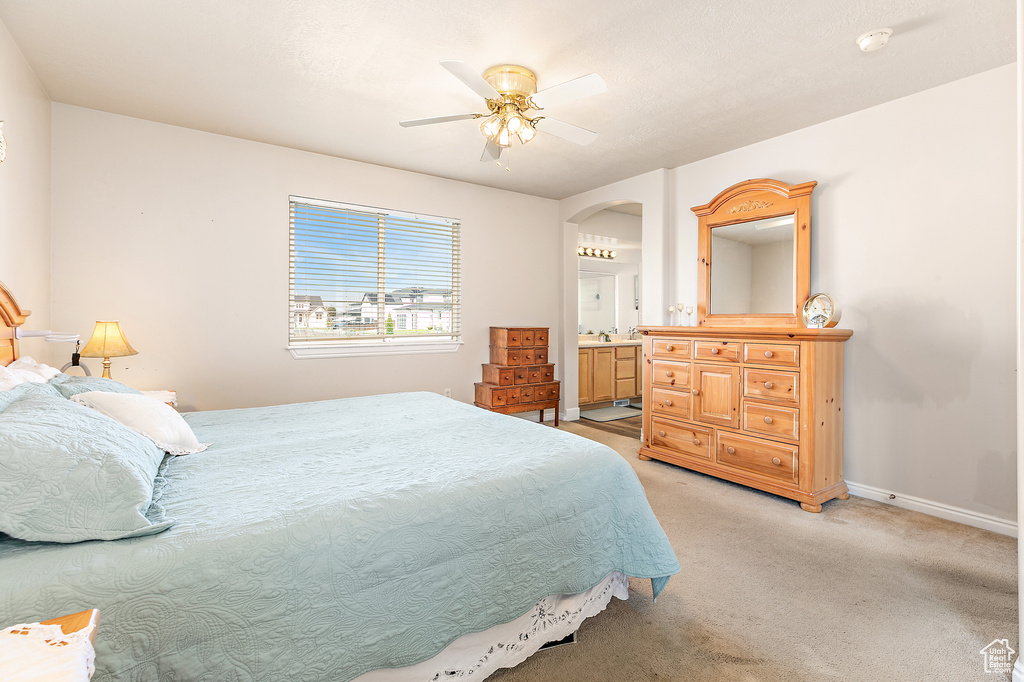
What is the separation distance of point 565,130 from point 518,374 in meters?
2.63

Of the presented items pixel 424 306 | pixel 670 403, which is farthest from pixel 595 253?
pixel 670 403

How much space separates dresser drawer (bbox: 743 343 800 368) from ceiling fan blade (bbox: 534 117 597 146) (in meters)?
1.78

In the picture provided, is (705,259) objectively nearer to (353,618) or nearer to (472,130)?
(472,130)

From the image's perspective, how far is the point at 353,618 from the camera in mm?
1201

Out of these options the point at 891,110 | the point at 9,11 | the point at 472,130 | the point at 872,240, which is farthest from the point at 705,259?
the point at 9,11

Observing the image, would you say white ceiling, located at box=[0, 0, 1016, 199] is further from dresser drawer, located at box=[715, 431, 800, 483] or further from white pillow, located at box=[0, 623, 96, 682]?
white pillow, located at box=[0, 623, 96, 682]

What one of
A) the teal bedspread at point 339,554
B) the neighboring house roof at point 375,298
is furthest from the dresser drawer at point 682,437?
the neighboring house roof at point 375,298

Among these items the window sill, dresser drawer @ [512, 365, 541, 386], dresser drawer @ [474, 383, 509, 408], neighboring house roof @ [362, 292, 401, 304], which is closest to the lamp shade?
the window sill

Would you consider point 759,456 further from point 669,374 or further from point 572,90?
point 572,90

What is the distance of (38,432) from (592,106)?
3.12 metres

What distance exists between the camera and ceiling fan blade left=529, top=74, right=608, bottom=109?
2.19 m

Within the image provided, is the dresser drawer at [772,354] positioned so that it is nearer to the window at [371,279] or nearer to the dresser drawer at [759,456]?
the dresser drawer at [759,456]

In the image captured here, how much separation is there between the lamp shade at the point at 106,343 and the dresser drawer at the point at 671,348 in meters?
3.64

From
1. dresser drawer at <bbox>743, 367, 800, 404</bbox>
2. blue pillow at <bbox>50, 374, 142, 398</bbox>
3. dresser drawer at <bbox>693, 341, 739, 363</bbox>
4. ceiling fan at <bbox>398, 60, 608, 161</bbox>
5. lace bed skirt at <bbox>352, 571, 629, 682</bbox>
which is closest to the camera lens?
lace bed skirt at <bbox>352, 571, 629, 682</bbox>
